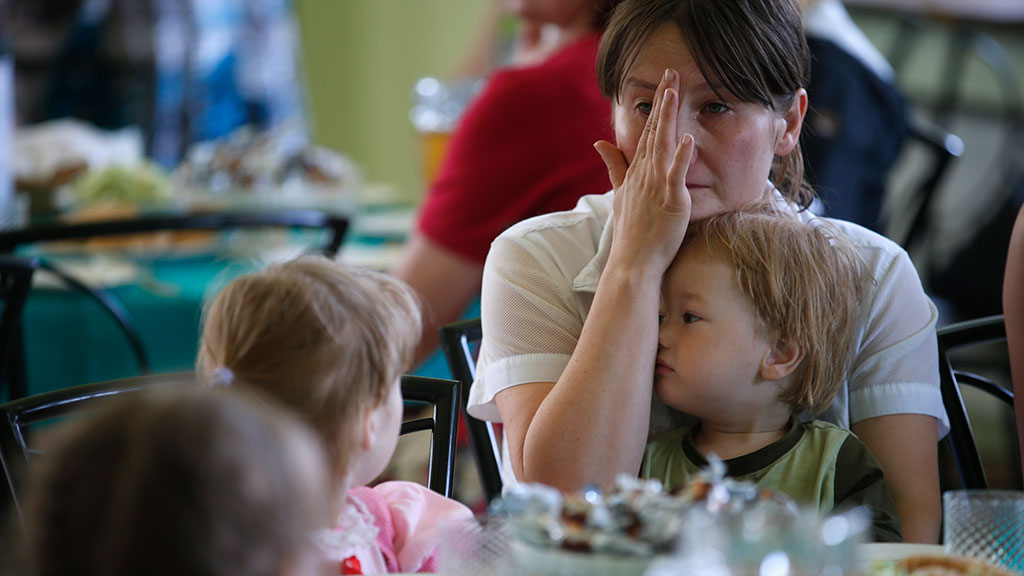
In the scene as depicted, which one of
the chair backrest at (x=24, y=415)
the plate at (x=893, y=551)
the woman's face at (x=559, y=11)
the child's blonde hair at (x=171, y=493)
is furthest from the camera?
the woman's face at (x=559, y=11)

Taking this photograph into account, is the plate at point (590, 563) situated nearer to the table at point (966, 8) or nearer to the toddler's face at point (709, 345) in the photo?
the toddler's face at point (709, 345)

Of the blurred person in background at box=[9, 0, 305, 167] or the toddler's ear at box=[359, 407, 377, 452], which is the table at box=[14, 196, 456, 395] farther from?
the blurred person in background at box=[9, 0, 305, 167]

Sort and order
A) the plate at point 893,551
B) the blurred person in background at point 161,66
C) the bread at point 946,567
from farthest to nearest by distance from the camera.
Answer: the blurred person in background at point 161,66 < the plate at point 893,551 < the bread at point 946,567

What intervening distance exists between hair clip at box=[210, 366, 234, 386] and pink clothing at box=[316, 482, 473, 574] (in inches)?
6.5

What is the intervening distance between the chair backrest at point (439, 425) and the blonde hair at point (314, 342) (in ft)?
0.94

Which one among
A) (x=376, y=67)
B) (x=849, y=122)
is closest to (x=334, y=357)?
(x=849, y=122)

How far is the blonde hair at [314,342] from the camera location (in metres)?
0.98

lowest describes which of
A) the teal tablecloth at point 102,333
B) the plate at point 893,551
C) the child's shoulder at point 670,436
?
the teal tablecloth at point 102,333

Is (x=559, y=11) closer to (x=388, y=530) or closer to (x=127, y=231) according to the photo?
(x=127, y=231)

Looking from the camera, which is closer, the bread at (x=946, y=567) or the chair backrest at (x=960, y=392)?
the bread at (x=946, y=567)

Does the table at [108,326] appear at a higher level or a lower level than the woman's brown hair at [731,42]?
lower

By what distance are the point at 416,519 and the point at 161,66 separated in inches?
175

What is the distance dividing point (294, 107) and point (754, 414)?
→ 470 centimetres

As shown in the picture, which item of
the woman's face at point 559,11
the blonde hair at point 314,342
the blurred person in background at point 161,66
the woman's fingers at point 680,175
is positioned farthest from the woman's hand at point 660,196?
the blurred person in background at point 161,66
